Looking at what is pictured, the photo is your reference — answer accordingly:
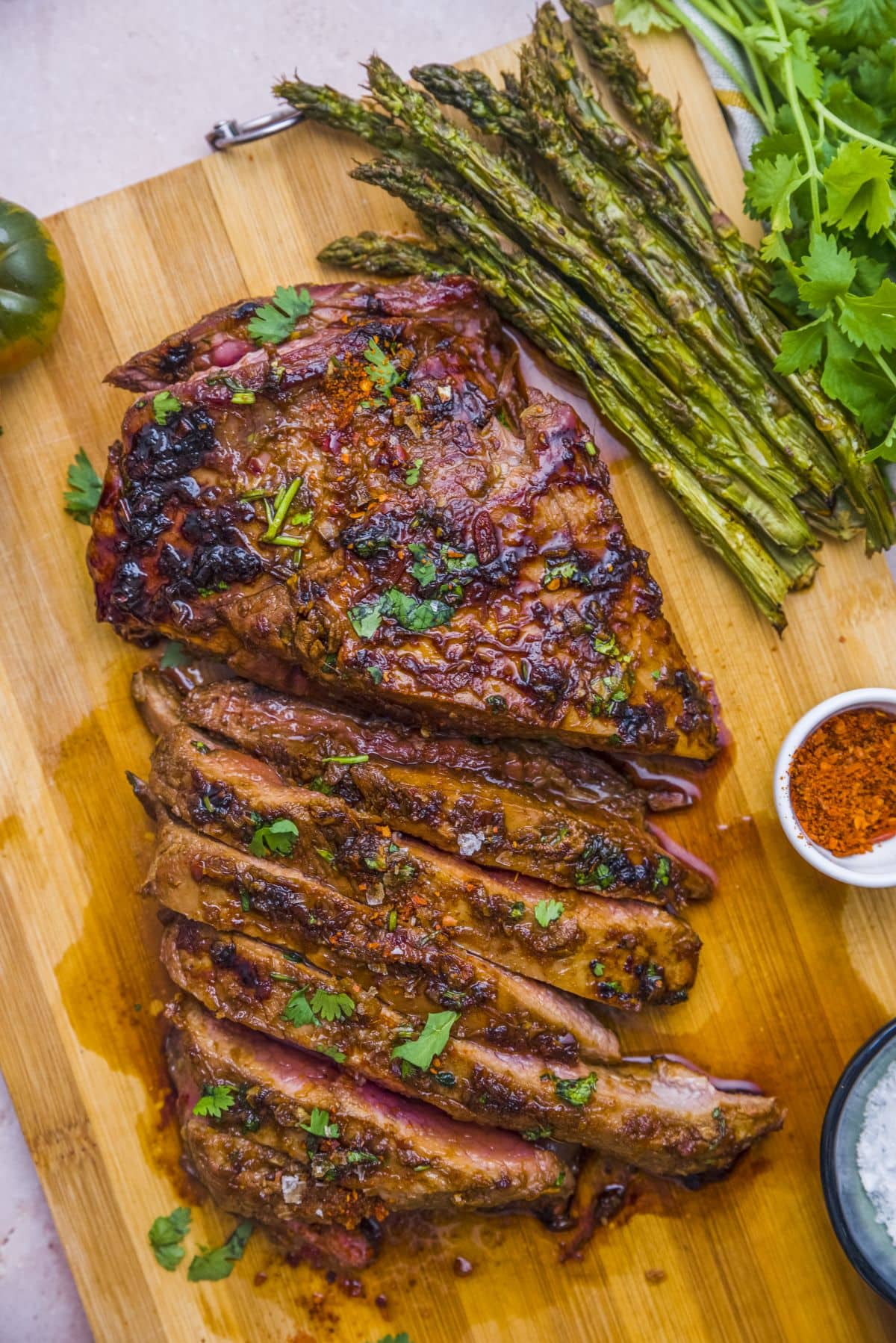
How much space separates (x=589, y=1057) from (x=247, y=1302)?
2.21 m

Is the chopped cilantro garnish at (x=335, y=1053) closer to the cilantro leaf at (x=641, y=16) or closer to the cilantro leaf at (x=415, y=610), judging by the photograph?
the cilantro leaf at (x=415, y=610)

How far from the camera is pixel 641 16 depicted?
4.63m

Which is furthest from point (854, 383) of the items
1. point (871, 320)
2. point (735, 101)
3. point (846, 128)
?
point (735, 101)

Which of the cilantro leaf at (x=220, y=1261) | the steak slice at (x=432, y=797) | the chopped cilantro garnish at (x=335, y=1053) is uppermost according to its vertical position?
the steak slice at (x=432, y=797)

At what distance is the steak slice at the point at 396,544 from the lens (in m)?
4.13

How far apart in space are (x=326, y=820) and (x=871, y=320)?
10.9 feet

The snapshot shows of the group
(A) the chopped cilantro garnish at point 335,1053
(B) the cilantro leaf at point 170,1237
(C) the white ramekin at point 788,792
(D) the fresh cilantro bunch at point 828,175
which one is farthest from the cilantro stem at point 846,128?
(B) the cilantro leaf at point 170,1237

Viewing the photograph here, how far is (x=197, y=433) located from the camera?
4.32 meters

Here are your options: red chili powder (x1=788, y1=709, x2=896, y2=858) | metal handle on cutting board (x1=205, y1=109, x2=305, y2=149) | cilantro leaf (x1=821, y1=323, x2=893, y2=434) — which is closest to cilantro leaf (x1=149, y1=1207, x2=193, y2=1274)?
red chili powder (x1=788, y1=709, x2=896, y2=858)

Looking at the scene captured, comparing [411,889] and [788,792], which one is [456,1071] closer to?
[411,889]

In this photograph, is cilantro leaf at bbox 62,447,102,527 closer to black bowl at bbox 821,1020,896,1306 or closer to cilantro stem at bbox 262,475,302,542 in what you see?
cilantro stem at bbox 262,475,302,542

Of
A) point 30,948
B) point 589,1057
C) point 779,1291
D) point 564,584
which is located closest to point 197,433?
point 564,584

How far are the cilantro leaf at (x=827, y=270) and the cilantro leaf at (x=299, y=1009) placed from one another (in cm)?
391

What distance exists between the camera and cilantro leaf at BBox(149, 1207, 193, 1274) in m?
4.76
